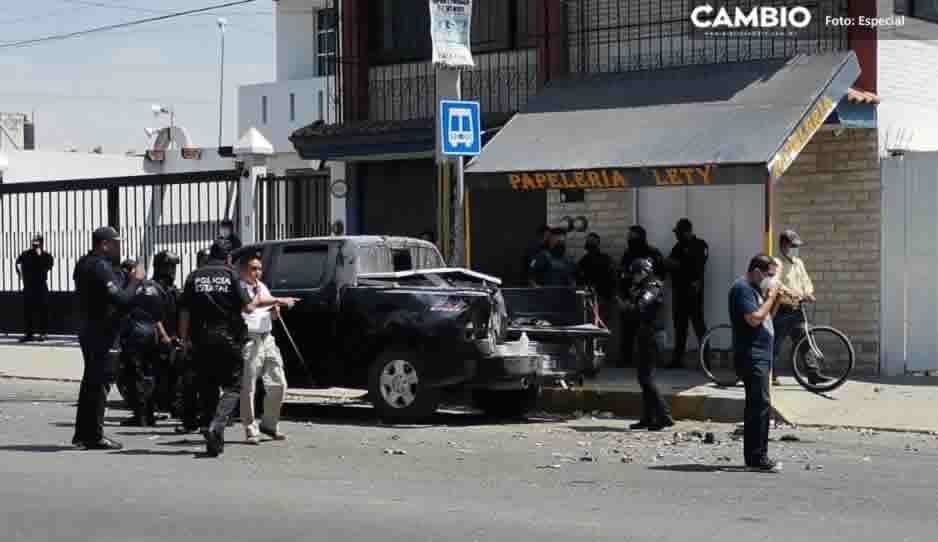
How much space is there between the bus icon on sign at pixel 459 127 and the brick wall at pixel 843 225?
4001 millimetres

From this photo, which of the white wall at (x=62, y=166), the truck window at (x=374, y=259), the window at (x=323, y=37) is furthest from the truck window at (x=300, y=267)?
the window at (x=323, y=37)

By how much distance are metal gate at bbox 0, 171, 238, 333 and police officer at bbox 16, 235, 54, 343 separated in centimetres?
39

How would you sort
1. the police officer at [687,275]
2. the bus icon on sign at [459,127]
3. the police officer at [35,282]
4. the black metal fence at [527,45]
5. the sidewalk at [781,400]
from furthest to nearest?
the police officer at [35,282]
the black metal fence at [527,45]
the police officer at [687,275]
the bus icon on sign at [459,127]
the sidewalk at [781,400]

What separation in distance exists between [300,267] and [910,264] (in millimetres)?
7055

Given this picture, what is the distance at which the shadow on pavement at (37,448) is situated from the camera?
12.6 meters

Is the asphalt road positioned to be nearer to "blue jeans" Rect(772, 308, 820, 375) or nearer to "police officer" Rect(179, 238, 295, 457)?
"police officer" Rect(179, 238, 295, 457)

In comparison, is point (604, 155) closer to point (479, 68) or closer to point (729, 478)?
point (479, 68)

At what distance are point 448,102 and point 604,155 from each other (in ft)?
6.21

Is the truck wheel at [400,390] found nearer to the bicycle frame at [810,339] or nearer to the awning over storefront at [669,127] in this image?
the awning over storefront at [669,127]

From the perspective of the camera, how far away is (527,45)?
20719 mm

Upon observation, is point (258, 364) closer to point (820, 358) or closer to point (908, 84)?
point (820, 358)

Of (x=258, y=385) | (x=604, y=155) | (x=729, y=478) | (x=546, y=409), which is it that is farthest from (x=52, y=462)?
(x=604, y=155)

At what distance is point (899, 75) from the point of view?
59.2 ft

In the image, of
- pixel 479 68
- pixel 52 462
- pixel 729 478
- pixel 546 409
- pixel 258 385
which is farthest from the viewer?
pixel 479 68
